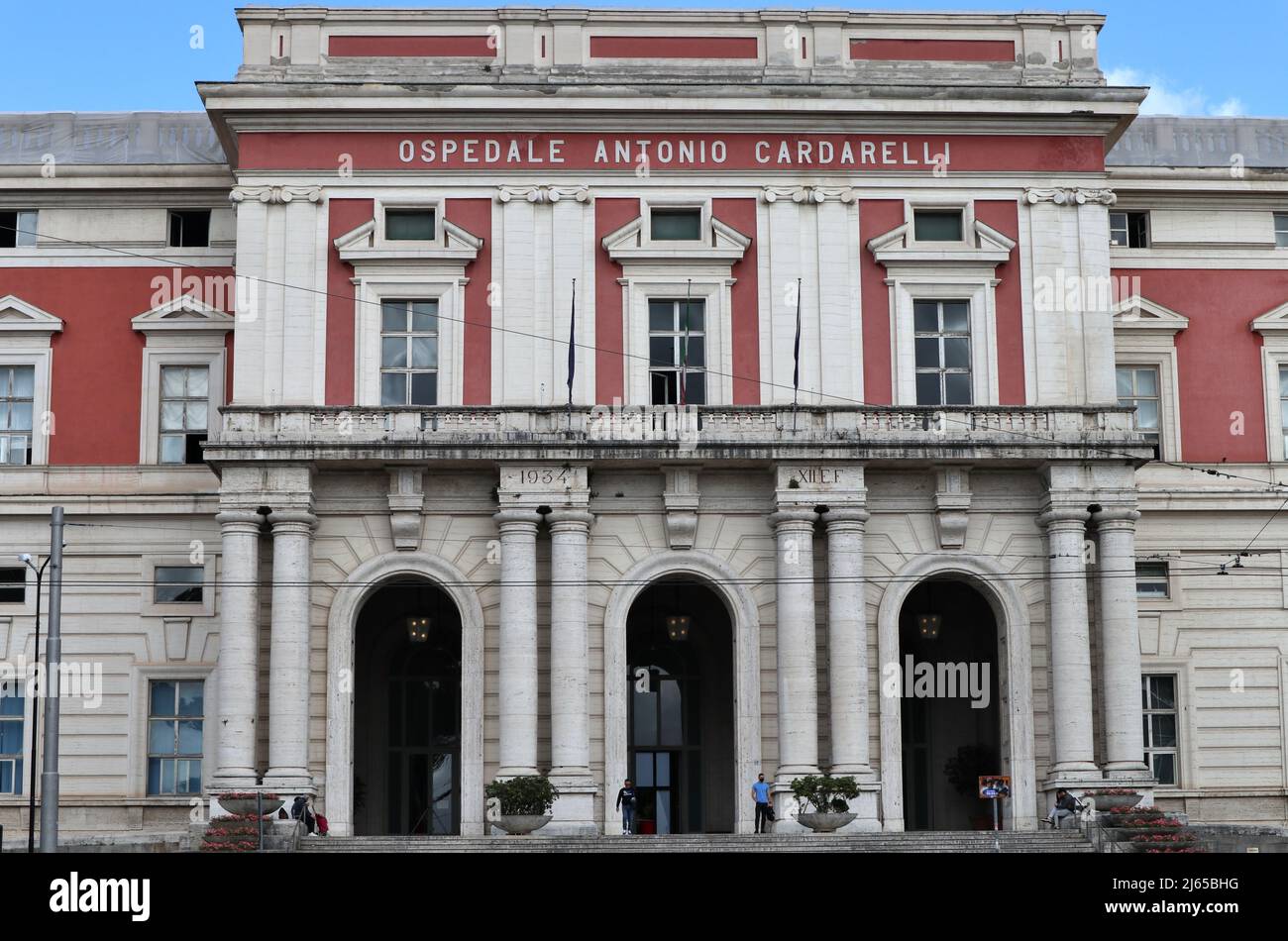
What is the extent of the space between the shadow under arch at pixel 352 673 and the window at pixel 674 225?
8.99 m

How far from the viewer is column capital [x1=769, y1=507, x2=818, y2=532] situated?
142 ft

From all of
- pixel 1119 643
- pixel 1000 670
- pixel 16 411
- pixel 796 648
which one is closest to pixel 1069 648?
pixel 1119 643

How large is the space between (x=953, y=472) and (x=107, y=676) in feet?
66.4

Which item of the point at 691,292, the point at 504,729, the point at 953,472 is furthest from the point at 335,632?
the point at 953,472

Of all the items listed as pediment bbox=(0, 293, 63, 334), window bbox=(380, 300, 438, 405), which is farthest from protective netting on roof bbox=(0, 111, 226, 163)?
window bbox=(380, 300, 438, 405)

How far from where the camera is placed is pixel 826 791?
4000cm

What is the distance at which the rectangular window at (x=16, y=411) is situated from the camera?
158 feet

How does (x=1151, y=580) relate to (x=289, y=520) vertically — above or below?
below

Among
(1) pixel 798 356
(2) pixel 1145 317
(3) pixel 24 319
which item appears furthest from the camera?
(2) pixel 1145 317

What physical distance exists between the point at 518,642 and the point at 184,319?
12.4 meters

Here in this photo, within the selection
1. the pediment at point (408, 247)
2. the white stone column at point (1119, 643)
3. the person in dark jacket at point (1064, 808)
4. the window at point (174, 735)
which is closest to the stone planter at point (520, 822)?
the window at point (174, 735)

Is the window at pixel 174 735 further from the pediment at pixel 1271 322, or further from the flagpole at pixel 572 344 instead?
the pediment at pixel 1271 322

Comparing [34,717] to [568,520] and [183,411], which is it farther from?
[568,520]
